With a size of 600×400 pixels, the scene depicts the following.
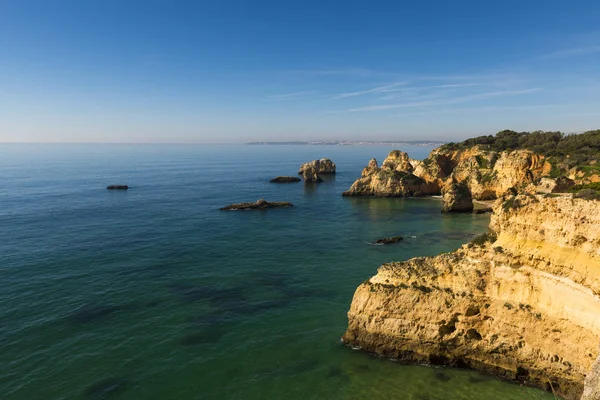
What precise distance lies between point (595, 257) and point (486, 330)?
6.99m

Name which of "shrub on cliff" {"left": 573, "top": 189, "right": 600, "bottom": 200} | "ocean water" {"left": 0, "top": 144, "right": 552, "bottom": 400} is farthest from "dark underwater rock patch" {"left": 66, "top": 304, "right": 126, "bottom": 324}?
"shrub on cliff" {"left": 573, "top": 189, "right": 600, "bottom": 200}

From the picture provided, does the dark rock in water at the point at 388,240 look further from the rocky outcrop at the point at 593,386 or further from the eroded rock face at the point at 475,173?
the rocky outcrop at the point at 593,386

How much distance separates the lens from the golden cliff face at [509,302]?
17.3 m

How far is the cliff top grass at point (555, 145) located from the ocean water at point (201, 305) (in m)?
24.1

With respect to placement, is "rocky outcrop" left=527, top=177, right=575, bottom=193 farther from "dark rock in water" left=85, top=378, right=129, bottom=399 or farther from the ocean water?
"dark rock in water" left=85, top=378, right=129, bottom=399

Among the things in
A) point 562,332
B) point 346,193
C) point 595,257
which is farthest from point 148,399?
point 346,193

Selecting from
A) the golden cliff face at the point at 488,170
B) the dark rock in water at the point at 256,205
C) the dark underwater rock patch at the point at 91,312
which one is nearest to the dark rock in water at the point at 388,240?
the dark rock in water at the point at 256,205

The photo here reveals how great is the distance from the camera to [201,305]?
30141 millimetres

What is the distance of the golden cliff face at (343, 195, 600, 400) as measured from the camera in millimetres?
17266

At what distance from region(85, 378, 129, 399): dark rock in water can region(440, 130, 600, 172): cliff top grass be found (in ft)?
241

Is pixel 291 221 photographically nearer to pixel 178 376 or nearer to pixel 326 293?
pixel 326 293

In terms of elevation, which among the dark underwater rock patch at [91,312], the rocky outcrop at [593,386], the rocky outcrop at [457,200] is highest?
the rocky outcrop at [593,386]

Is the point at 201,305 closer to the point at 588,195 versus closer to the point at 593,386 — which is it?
the point at 593,386

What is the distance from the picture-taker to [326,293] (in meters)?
32.3
